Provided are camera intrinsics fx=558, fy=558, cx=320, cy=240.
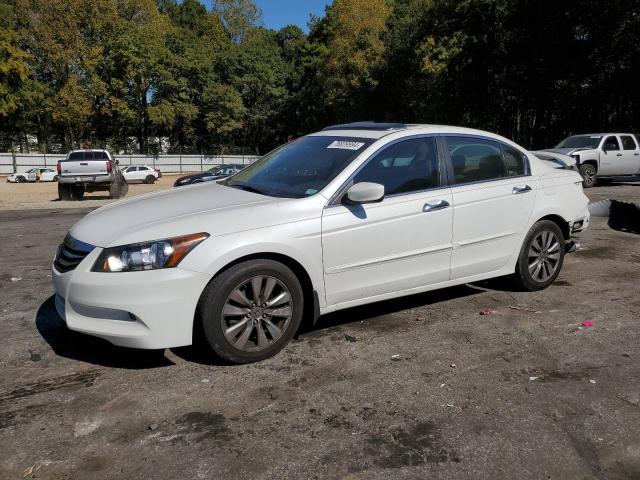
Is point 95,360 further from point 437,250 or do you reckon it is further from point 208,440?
point 437,250

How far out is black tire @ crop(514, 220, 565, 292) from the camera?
531 cm

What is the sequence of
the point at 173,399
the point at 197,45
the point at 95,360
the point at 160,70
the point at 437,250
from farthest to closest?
the point at 197,45 → the point at 160,70 → the point at 437,250 → the point at 95,360 → the point at 173,399

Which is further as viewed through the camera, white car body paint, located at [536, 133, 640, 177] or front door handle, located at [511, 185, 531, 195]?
white car body paint, located at [536, 133, 640, 177]

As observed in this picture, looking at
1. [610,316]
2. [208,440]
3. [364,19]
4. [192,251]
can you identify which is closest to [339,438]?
[208,440]

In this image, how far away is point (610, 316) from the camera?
16.1 ft

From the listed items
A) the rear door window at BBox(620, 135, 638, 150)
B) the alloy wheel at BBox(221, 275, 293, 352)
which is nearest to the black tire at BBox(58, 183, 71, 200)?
the alloy wheel at BBox(221, 275, 293, 352)

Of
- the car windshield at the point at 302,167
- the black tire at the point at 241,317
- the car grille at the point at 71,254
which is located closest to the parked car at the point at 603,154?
the car windshield at the point at 302,167

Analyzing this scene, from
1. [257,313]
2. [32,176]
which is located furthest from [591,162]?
[32,176]

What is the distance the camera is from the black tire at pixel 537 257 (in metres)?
5.31

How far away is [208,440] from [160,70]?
181 feet

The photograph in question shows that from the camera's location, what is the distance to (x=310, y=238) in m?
3.98

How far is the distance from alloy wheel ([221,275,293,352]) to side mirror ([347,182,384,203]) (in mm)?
822

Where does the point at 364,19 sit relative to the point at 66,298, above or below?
above

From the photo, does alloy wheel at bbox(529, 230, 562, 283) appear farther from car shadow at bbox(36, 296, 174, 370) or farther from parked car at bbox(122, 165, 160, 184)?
parked car at bbox(122, 165, 160, 184)
